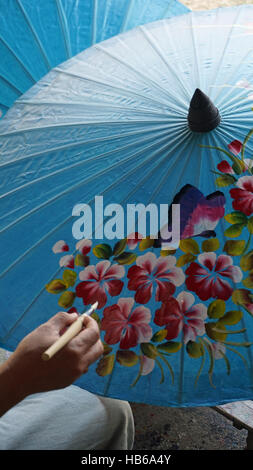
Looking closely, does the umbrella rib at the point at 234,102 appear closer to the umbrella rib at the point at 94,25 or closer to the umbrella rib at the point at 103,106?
the umbrella rib at the point at 103,106

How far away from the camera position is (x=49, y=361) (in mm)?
1128

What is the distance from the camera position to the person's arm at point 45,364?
3.69 feet

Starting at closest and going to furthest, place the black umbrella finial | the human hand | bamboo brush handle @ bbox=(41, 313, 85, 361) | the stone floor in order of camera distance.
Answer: bamboo brush handle @ bbox=(41, 313, 85, 361) → the human hand → the black umbrella finial → the stone floor

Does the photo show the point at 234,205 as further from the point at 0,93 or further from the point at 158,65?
the point at 0,93

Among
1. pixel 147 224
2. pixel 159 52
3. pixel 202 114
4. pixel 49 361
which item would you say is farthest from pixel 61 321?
pixel 159 52

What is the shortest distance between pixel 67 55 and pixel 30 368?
1.51 m

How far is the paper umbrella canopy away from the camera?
4.41 feet

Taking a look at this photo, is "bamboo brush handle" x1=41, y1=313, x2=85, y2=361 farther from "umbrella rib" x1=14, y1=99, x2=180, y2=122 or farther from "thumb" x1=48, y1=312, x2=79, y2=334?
"umbrella rib" x1=14, y1=99, x2=180, y2=122

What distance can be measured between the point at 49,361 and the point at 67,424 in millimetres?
512

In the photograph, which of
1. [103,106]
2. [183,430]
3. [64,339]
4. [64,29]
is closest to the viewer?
[64,339]

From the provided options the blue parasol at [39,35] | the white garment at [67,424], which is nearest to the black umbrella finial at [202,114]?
the white garment at [67,424]

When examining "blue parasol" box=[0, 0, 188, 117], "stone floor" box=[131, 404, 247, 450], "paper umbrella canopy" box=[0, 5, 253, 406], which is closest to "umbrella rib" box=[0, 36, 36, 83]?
"blue parasol" box=[0, 0, 188, 117]

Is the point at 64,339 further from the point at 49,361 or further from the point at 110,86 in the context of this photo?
the point at 110,86
